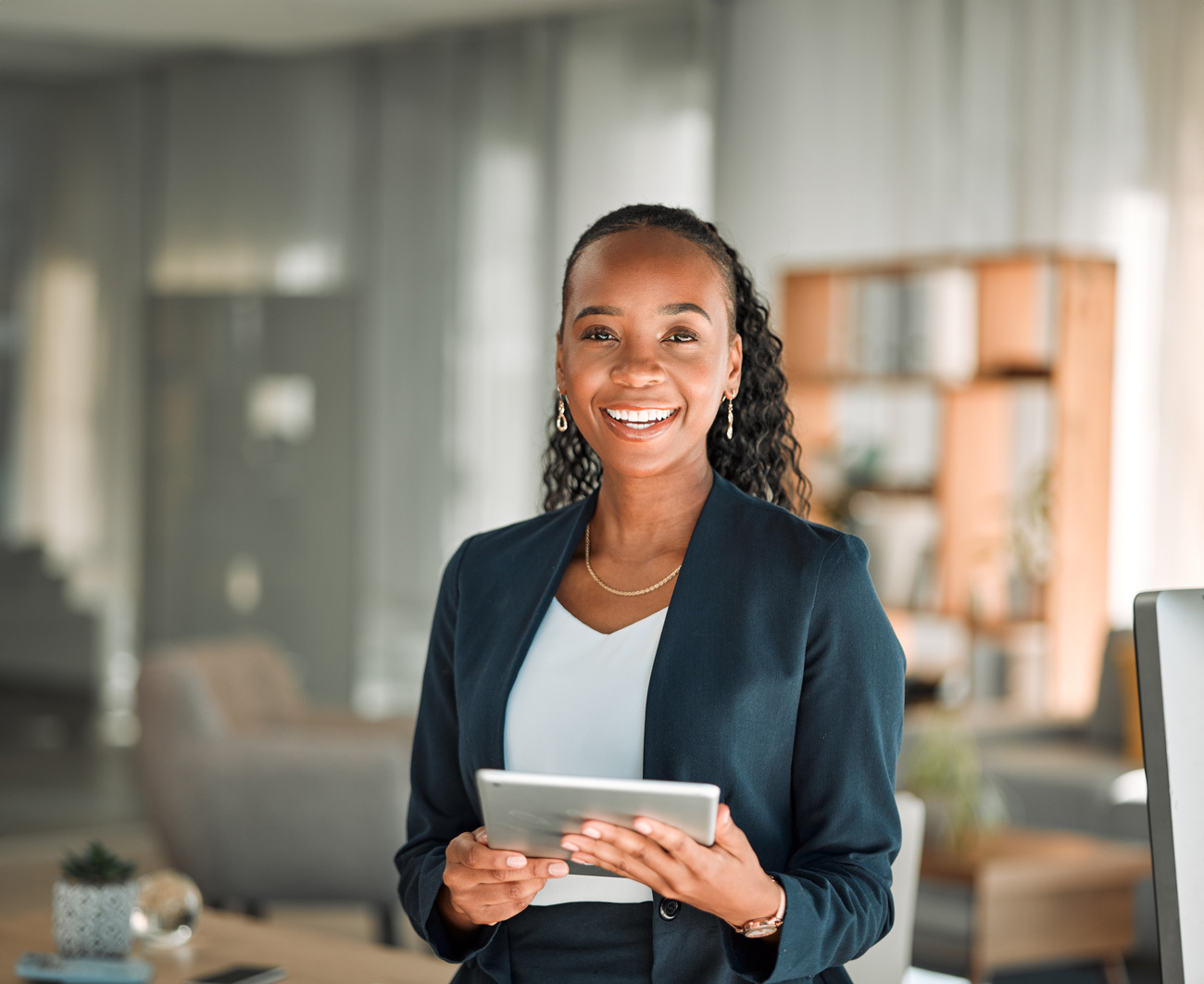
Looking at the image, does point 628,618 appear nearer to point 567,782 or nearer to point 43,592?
point 567,782

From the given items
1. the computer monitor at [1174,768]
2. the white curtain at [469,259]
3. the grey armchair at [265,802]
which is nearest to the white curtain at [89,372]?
the white curtain at [469,259]

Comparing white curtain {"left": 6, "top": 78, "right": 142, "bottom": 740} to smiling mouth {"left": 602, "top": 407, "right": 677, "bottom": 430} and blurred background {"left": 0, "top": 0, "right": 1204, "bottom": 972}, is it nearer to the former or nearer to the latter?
blurred background {"left": 0, "top": 0, "right": 1204, "bottom": 972}

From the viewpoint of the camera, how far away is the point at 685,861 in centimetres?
126

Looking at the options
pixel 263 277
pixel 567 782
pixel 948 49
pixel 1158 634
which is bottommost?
pixel 567 782

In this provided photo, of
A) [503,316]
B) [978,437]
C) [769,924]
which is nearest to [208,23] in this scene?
[503,316]

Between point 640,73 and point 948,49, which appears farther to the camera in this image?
point 640,73

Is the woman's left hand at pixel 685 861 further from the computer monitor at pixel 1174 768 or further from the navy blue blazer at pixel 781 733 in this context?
the computer monitor at pixel 1174 768

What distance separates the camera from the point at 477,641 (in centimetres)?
163

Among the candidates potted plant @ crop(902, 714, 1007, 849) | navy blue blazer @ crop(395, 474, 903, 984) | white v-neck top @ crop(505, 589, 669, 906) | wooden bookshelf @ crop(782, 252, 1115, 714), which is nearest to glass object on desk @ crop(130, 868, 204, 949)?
navy blue blazer @ crop(395, 474, 903, 984)

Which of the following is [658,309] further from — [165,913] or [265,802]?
[265,802]

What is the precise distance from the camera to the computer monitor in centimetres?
117

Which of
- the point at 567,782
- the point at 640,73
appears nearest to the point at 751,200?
the point at 640,73

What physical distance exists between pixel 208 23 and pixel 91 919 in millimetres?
4698

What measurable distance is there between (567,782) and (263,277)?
17.0 feet
